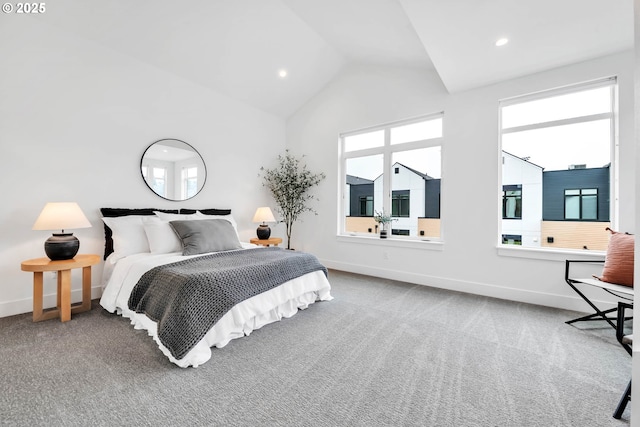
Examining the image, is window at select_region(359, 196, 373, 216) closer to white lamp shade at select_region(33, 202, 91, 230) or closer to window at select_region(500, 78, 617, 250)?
window at select_region(500, 78, 617, 250)

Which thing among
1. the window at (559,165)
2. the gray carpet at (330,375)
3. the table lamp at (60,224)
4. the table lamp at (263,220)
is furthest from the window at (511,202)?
the table lamp at (60,224)

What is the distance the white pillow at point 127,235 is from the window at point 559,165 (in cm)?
435

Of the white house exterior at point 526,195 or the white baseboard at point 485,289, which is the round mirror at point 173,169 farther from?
the white house exterior at point 526,195

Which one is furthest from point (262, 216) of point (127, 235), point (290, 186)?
point (127, 235)

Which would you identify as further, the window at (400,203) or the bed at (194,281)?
the window at (400,203)

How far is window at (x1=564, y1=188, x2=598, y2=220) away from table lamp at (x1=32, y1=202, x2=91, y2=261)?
505 cm

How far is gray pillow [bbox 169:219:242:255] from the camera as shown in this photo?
3008mm

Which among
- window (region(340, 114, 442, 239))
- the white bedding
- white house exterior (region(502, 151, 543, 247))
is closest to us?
the white bedding

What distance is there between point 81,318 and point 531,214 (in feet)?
16.4

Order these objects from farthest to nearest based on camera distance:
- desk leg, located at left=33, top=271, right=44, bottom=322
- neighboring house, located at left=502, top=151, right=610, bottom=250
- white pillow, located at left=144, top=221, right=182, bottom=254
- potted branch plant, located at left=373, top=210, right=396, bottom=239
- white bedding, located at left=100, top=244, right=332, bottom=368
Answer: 1. potted branch plant, located at left=373, top=210, right=396, bottom=239
2. white pillow, located at left=144, top=221, right=182, bottom=254
3. neighboring house, located at left=502, top=151, right=610, bottom=250
4. desk leg, located at left=33, top=271, right=44, bottom=322
5. white bedding, located at left=100, top=244, right=332, bottom=368

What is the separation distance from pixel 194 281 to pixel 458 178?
132 inches

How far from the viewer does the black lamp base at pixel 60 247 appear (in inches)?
99.3

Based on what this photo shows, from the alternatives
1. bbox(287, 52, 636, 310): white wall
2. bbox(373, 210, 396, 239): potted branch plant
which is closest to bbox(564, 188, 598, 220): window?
bbox(287, 52, 636, 310): white wall

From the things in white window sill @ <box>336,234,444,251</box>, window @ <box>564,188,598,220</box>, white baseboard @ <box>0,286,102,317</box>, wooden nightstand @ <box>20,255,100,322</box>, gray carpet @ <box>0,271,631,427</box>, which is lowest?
gray carpet @ <box>0,271,631,427</box>
